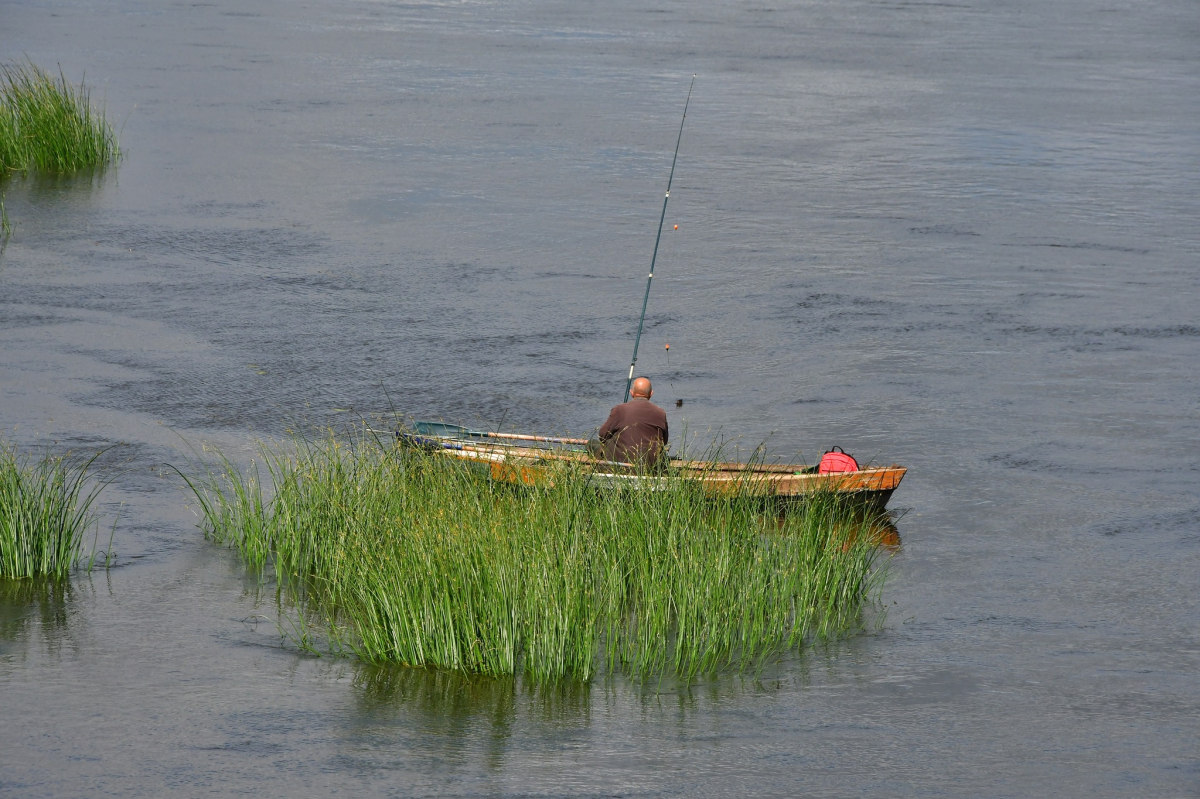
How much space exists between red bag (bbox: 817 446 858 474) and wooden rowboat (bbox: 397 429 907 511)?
3.7 inches

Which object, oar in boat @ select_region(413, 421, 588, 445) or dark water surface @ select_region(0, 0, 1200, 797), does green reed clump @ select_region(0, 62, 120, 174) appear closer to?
dark water surface @ select_region(0, 0, 1200, 797)

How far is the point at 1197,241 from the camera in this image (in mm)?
23469

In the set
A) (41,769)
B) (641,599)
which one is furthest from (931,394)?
(41,769)

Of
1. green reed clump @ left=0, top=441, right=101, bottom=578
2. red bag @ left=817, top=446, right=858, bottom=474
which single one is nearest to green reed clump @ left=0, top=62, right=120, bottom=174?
green reed clump @ left=0, top=441, right=101, bottom=578

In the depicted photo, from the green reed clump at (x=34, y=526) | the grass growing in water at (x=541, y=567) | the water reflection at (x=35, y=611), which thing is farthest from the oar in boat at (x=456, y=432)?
the water reflection at (x=35, y=611)

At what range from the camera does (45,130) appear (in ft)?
81.0

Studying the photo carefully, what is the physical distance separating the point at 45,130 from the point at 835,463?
1693 cm

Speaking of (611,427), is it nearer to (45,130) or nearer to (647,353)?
(647,353)

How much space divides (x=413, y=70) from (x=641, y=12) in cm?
1614

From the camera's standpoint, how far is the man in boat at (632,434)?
11836 mm

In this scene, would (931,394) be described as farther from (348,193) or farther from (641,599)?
(348,193)

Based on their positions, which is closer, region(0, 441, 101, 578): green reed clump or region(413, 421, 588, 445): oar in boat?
region(0, 441, 101, 578): green reed clump

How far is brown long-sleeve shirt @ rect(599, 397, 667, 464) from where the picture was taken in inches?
466

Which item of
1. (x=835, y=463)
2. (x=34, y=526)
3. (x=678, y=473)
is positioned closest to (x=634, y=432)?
(x=678, y=473)
